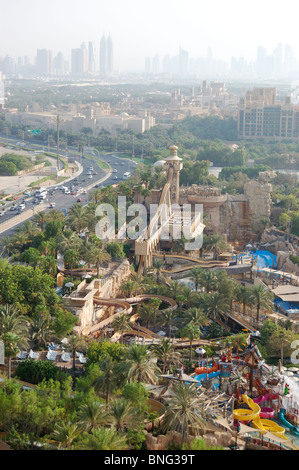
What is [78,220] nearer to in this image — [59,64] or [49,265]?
[49,265]

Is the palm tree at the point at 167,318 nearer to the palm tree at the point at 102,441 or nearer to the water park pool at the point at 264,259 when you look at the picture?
the water park pool at the point at 264,259

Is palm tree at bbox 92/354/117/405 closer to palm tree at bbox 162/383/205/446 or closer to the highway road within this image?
palm tree at bbox 162/383/205/446

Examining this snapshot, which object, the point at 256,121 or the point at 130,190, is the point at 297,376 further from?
the point at 256,121

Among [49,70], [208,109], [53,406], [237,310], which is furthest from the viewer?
[49,70]

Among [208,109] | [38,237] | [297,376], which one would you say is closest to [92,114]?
[208,109]

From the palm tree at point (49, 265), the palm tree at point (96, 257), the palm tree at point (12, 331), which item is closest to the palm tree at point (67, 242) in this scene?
the palm tree at point (96, 257)
